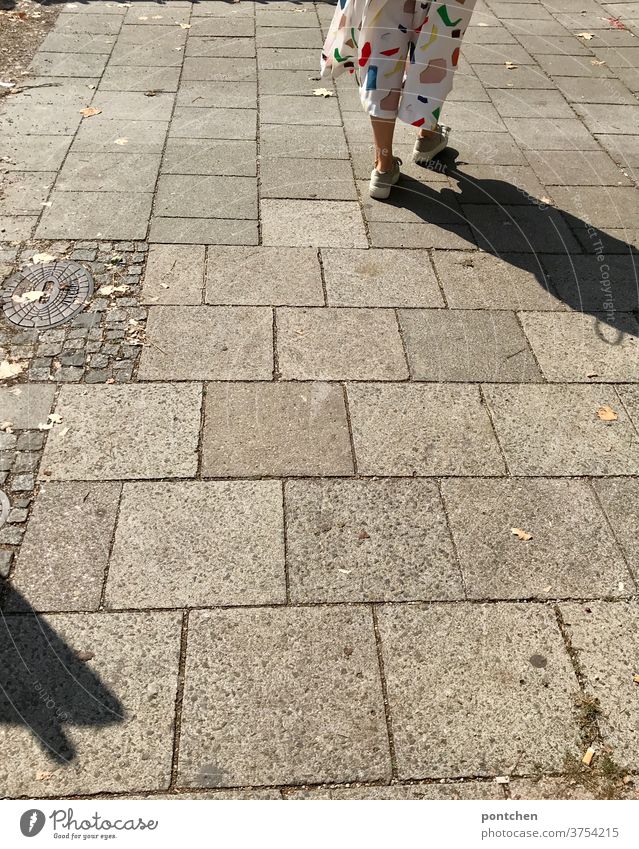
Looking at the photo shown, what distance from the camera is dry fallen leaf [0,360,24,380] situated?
3986 millimetres

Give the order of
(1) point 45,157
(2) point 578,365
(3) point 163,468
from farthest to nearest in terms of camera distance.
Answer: (1) point 45,157 < (2) point 578,365 < (3) point 163,468

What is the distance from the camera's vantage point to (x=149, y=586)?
3.10 meters

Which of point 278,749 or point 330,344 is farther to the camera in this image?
point 330,344

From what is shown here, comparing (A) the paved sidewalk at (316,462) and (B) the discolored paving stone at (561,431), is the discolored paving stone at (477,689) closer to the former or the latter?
(A) the paved sidewalk at (316,462)

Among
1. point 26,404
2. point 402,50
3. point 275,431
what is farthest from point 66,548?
point 402,50

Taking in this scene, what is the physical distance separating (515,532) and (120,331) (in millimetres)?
2372

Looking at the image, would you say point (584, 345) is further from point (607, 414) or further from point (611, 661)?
point (611, 661)

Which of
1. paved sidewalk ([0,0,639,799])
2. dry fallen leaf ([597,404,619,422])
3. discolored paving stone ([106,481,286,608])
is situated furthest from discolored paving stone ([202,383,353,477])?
dry fallen leaf ([597,404,619,422])

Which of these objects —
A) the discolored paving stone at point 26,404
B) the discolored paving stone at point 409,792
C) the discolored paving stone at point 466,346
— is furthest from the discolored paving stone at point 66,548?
the discolored paving stone at point 466,346

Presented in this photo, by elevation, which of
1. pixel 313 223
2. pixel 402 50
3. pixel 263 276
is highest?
pixel 402 50

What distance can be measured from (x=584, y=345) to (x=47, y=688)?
3286 millimetres

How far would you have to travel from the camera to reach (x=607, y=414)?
400 cm
